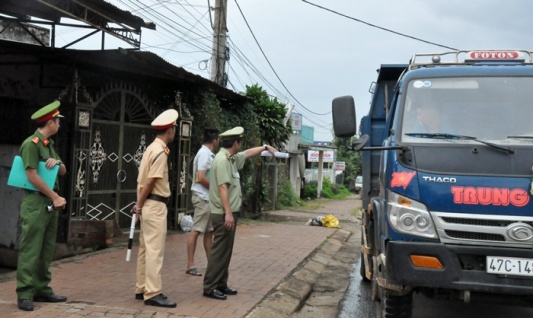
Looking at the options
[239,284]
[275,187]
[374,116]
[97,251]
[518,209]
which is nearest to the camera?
[518,209]

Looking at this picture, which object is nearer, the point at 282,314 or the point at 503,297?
the point at 503,297

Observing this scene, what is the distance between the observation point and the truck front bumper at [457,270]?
3994 mm

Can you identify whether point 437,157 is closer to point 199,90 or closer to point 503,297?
point 503,297

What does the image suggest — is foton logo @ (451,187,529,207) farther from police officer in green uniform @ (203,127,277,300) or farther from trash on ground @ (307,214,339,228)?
trash on ground @ (307,214,339,228)

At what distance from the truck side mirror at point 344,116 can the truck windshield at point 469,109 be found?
507 millimetres

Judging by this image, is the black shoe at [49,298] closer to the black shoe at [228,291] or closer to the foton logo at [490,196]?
the black shoe at [228,291]

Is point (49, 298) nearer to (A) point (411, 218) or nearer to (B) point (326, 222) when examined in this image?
(A) point (411, 218)

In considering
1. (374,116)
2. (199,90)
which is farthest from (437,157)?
(199,90)

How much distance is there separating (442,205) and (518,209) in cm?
54

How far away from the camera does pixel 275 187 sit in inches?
790

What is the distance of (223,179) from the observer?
5770 mm

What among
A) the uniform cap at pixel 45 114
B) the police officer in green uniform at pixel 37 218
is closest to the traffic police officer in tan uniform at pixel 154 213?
the police officer in green uniform at pixel 37 218

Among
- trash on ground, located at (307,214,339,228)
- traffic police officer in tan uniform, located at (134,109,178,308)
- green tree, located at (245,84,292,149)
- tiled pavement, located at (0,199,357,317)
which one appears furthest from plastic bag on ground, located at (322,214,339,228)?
traffic police officer in tan uniform, located at (134,109,178,308)

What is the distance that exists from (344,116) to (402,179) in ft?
3.54
